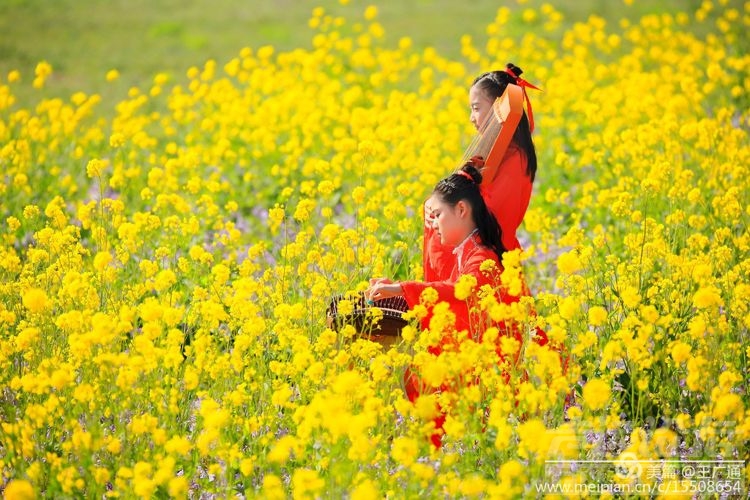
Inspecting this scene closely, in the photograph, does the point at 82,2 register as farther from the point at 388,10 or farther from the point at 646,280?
the point at 646,280

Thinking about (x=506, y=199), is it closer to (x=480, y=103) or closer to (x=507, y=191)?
(x=507, y=191)

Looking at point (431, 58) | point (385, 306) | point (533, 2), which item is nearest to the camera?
point (385, 306)

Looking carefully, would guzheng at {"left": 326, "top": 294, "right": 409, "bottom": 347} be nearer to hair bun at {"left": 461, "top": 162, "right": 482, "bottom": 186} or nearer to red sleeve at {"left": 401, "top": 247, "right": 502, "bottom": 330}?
red sleeve at {"left": 401, "top": 247, "right": 502, "bottom": 330}

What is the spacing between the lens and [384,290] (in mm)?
3793

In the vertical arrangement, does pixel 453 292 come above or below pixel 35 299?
above

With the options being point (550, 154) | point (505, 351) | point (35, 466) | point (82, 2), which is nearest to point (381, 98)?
point (550, 154)

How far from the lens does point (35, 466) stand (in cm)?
287

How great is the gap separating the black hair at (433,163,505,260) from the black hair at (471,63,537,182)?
0.26 meters

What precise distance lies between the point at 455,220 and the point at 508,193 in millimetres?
278

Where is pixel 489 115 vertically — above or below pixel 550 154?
below

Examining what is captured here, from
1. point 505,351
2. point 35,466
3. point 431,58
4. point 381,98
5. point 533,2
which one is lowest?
point 35,466

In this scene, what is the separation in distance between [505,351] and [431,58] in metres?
5.54

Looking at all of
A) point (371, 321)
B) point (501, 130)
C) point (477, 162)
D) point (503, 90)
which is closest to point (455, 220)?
point (477, 162)

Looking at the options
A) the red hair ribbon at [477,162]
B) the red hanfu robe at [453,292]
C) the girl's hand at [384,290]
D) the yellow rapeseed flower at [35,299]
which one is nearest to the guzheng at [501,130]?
the red hair ribbon at [477,162]
